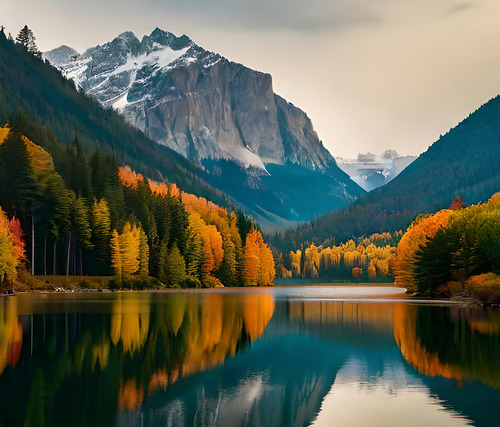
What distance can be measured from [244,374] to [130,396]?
7.09 meters

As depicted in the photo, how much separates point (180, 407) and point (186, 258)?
149 meters

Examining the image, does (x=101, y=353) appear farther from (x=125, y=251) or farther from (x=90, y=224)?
(x=90, y=224)

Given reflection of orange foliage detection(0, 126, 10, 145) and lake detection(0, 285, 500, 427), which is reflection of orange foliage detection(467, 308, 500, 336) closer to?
lake detection(0, 285, 500, 427)

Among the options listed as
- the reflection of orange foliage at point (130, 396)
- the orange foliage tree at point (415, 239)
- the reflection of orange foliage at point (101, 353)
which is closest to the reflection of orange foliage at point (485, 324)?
the reflection of orange foliage at point (101, 353)

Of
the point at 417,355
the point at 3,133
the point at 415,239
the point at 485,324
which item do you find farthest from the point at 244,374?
the point at 3,133

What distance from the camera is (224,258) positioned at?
190250 millimetres

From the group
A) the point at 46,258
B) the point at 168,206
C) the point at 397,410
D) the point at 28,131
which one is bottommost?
the point at 397,410

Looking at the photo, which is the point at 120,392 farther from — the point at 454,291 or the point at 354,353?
the point at 454,291

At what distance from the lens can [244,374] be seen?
32062 millimetres

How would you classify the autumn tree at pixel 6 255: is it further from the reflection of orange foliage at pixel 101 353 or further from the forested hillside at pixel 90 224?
the reflection of orange foliage at pixel 101 353

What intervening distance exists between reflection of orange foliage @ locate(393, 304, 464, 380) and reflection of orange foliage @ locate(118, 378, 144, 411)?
13.2 m

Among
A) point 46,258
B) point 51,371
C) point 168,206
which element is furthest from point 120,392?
point 168,206

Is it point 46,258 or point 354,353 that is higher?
point 46,258

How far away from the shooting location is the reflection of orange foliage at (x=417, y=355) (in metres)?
33.3
